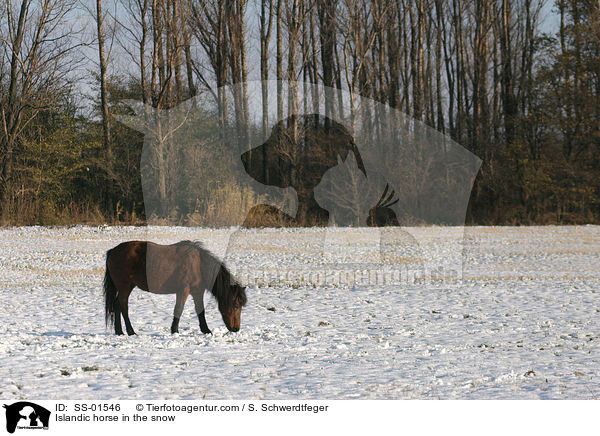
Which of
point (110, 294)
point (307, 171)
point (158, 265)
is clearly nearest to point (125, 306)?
point (110, 294)

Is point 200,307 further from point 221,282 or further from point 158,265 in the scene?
point 158,265

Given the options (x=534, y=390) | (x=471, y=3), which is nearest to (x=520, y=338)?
(x=534, y=390)

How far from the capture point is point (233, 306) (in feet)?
19.8

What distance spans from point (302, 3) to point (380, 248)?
52.4ft

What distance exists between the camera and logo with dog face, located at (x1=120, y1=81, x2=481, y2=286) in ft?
68.4

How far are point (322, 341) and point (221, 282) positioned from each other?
3.77 ft

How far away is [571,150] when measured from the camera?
27.4 metres

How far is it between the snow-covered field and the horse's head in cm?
16
